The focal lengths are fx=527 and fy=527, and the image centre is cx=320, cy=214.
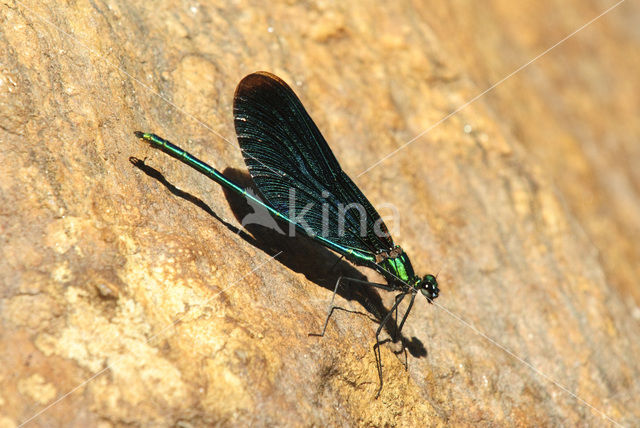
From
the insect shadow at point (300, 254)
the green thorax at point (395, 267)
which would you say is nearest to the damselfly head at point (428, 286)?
the green thorax at point (395, 267)

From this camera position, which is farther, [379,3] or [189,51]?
[379,3]

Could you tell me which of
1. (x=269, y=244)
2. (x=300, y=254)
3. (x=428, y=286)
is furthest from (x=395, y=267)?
(x=269, y=244)

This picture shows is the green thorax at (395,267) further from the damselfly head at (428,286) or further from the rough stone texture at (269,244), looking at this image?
the rough stone texture at (269,244)

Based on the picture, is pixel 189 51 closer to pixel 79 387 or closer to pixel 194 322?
pixel 194 322

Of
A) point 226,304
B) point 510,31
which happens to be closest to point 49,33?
point 226,304

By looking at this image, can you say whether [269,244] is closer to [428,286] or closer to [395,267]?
[395,267]

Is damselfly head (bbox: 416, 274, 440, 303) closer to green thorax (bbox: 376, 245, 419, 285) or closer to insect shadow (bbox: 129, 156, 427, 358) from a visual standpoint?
green thorax (bbox: 376, 245, 419, 285)
